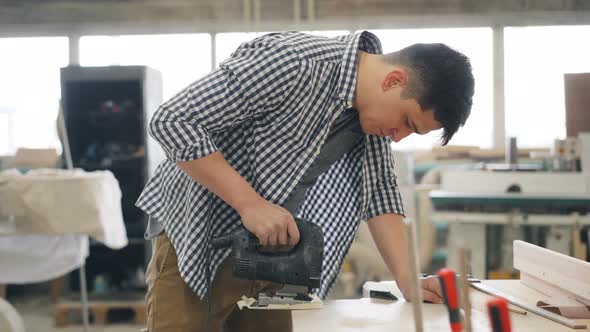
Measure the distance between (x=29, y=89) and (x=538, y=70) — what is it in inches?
150

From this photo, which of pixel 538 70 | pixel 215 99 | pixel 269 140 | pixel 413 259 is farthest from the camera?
pixel 538 70

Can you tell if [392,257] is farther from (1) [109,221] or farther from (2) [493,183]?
(1) [109,221]

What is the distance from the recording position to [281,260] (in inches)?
43.1

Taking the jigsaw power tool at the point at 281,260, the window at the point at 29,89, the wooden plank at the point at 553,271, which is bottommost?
the wooden plank at the point at 553,271

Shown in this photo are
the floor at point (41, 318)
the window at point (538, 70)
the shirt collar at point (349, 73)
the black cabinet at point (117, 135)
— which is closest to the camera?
the shirt collar at point (349, 73)

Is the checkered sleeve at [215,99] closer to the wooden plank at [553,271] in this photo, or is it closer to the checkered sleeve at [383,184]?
the checkered sleeve at [383,184]

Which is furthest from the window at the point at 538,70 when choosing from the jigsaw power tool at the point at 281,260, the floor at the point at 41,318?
the jigsaw power tool at the point at 281,260

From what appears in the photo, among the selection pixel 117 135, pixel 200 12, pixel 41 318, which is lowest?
pixel 41 318

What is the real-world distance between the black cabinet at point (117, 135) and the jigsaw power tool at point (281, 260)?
293cm

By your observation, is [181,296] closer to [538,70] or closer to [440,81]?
[440,81]

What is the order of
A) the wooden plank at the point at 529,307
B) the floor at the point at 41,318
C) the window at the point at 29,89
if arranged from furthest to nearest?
the window at the point at 29,89 → the floor at the point at 41,318 → the wooden plank at the point at 529,307

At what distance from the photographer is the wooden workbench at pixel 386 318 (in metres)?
1.02

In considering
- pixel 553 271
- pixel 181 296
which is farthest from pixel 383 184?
pixel 181 296

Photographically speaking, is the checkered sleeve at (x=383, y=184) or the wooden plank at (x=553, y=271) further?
the checkered sleeve at (x=383, y=184)
